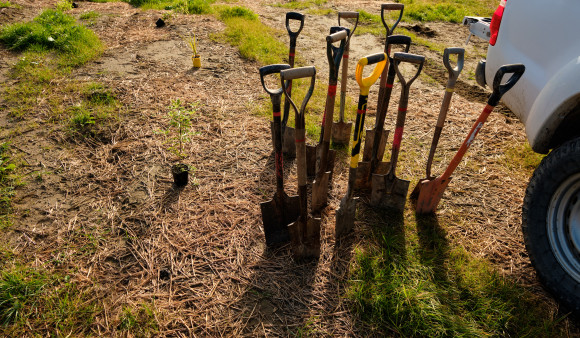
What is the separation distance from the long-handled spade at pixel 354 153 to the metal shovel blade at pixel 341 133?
3.69 feet

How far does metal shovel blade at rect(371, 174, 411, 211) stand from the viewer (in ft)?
9.04

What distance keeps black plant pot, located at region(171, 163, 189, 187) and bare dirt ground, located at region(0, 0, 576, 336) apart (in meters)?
0.08

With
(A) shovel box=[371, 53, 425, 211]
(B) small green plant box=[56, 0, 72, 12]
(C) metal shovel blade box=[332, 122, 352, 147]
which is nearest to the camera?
(A) shovel box=[371, 53, 425, 211]

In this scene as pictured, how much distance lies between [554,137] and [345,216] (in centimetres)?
158

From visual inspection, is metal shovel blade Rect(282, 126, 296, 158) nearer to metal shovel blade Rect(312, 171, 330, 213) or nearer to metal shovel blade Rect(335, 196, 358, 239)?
metal shovel blade Rect(312, 171, 330, 213)

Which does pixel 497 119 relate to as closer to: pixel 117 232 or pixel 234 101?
pixel 234 101

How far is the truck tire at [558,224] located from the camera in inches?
79.2

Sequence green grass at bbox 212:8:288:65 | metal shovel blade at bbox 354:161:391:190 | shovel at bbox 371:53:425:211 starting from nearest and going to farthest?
shovel at bbox 371:53:425:211 → metal shovel blade at bbox 354:161:391:190 → green grass at bbox 212:8:288:65

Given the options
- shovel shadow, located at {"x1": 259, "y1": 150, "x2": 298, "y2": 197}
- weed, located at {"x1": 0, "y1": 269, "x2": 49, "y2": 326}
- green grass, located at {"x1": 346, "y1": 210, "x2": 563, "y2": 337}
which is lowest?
weed, located at {"x1": 0, "y1": 269, "x2": 49, "y2": 326}

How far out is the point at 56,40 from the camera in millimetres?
5844

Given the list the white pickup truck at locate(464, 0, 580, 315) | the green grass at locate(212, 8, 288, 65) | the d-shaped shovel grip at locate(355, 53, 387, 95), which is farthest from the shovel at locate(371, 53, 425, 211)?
the green grass at locate(212, 8, 288, 65)

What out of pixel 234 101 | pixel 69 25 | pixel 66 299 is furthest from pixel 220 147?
pixel 69 25

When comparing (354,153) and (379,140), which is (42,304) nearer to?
(354,153)

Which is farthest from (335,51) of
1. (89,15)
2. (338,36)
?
(89,15)
